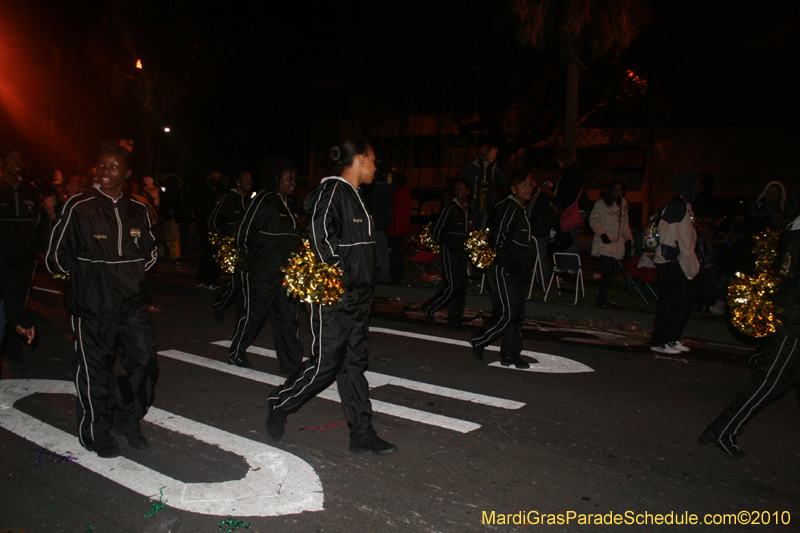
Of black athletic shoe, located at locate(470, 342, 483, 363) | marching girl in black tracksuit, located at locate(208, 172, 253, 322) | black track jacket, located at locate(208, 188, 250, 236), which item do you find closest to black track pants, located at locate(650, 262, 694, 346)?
black athletic shoe, located at locate(470, 342, 483, 363)

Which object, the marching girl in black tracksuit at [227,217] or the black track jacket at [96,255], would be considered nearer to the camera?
the black track jacket at [96,255]

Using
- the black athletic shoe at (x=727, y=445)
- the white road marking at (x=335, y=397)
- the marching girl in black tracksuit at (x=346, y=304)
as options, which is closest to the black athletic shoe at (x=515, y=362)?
the white road marking at (x=335, y=397)

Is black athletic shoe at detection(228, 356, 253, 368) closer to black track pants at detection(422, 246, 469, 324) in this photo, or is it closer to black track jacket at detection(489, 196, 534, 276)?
black track jacket at detection(489, 196, 534, 276)

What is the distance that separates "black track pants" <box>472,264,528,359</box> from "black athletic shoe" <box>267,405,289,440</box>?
9.06ft

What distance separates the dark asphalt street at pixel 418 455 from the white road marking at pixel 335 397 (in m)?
0.02

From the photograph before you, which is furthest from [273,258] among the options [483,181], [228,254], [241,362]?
[483,181]

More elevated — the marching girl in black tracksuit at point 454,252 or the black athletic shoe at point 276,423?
the marching girl in black tracksuit at point 454,252

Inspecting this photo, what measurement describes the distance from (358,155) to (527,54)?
21.4 metres

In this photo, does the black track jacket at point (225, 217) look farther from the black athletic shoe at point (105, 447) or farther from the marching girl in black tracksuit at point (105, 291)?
the black athletic shoe at point (105, 447)

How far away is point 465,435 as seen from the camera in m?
4.73

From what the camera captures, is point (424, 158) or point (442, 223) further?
point (424, 158)

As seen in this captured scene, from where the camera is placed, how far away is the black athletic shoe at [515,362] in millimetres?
6641

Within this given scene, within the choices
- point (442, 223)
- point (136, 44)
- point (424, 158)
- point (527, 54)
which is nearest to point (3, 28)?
point (136, 44)

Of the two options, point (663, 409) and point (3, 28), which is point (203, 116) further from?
point (663, 409)
